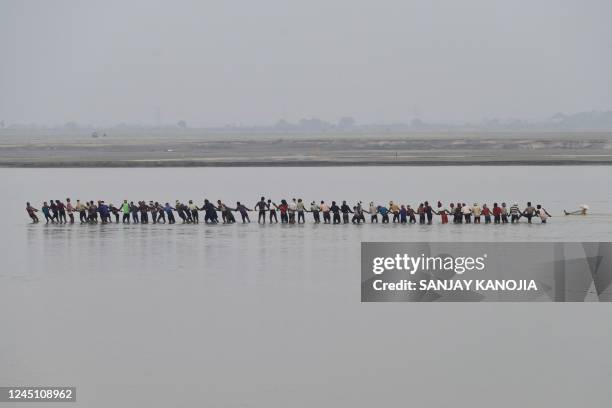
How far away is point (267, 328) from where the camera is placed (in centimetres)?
2795

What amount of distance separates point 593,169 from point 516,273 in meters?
64.5

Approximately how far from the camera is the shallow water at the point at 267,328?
23.3 metres

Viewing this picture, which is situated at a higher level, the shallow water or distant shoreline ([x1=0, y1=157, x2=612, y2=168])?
the shallow water

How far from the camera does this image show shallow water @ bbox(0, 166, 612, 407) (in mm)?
23344

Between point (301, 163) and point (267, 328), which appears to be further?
point (301, 163)

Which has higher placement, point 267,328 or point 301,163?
point 267,328

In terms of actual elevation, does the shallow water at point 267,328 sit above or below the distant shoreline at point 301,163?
above

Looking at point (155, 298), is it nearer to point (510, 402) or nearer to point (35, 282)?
point (35, 282)

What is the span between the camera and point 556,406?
22.2 meters

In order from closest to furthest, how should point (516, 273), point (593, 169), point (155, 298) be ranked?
point (155, 298)
point (516, 273)
point (593, 169)

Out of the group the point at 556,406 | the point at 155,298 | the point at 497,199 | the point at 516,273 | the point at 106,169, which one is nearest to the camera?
the point at 556,406

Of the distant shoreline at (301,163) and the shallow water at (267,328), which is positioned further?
the distant shoreline at (301,163)

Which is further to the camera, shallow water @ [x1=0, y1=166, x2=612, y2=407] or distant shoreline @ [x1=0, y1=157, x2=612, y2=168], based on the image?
distant shoreline @ [x1=0, y1=157, x2=612, y2=168]

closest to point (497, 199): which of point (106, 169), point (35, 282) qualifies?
point (35, 282)
